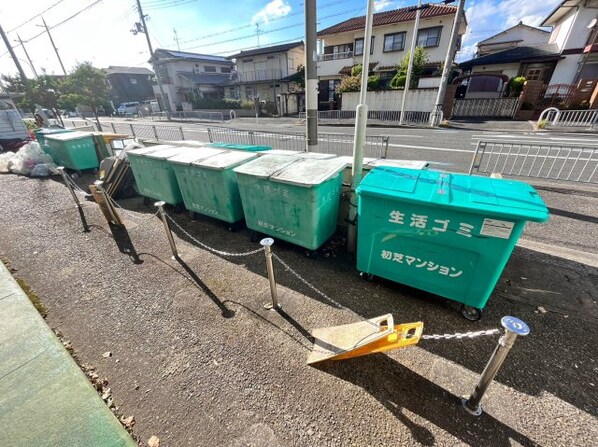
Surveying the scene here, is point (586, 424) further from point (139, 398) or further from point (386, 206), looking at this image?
point (139, 398)

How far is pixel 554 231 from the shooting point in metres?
4.54

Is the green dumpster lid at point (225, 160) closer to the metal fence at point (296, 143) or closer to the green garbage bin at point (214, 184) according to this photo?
the green garbage bin at point (214, 184)

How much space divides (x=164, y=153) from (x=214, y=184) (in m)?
1.81

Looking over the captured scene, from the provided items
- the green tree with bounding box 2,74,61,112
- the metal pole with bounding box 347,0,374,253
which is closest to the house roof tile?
the metal pole with bounding box 347,0,374,253

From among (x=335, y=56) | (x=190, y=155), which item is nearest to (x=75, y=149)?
(x=190, y=155)

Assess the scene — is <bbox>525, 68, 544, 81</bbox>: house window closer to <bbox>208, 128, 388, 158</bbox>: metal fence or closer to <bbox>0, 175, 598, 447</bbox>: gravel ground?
<bbox>208, 128, 388, 158</bbox>: metal fence

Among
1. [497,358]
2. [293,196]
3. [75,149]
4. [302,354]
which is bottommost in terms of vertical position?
[302,354]

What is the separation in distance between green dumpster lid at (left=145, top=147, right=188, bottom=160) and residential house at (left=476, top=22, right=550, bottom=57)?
37310mm

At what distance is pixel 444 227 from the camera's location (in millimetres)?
2641

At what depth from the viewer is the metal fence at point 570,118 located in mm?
13939

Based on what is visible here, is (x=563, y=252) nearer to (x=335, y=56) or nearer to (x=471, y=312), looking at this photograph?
(x=471, y=312)

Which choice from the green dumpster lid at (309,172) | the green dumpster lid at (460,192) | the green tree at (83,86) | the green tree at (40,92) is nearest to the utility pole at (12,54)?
the green tree at (40,92)

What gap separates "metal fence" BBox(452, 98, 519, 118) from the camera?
57.7ft

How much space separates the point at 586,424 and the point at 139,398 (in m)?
3.76
